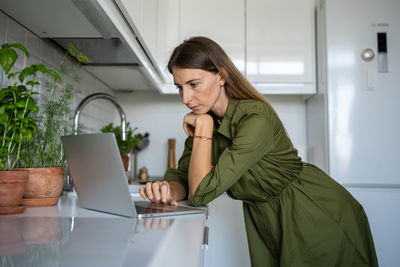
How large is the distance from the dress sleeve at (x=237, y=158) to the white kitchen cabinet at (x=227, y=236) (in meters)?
1.07

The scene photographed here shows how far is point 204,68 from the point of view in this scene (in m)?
1.10

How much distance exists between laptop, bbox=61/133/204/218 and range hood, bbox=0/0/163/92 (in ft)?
1.32

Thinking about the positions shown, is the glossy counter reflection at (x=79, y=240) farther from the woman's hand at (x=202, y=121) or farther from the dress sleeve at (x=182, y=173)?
the dress sleeve at (x=182, y=173)

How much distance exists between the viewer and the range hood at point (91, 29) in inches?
42.3

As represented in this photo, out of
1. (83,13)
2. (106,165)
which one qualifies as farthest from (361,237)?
(83,13)

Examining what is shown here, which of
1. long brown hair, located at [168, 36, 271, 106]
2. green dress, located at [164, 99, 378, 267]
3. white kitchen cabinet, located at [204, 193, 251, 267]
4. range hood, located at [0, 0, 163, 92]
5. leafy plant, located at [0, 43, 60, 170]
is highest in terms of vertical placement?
range hood, located at [0, 0, 163, 92]

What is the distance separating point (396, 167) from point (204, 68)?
152 cm

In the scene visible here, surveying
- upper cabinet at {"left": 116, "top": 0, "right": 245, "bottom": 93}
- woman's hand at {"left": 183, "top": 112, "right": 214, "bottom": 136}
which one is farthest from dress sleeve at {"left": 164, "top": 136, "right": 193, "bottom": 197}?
upper cabinet at {"left": 116, "top": 0, "right": 245, "bottom": 93}

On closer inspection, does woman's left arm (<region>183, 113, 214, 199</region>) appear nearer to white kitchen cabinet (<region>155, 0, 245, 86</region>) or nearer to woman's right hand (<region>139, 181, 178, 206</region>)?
woman's right hand (<region>139, 181, 178, 206</region>)

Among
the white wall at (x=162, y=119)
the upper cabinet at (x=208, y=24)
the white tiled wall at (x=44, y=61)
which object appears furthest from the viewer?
the white wall at (x=162, y=119)

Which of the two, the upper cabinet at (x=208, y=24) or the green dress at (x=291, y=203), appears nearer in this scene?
the green dress at (x=291, y=203)

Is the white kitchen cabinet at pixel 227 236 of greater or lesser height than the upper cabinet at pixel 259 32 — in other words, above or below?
below

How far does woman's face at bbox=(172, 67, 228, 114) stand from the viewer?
3.58ft

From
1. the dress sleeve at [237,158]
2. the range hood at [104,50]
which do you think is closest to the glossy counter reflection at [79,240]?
the dress sleeve at [237,158]
